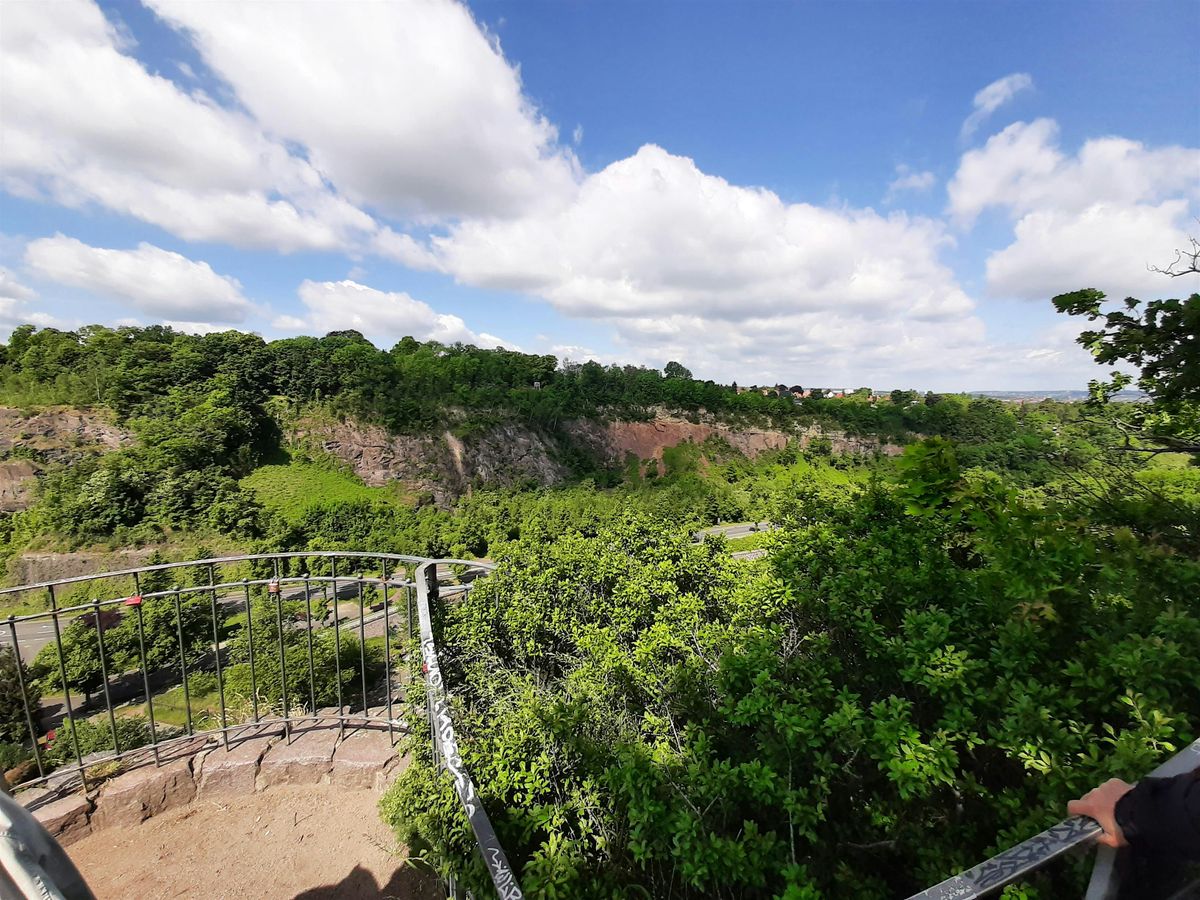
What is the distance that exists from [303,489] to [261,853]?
45591 mm

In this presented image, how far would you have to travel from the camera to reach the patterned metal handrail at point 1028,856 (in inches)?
37.2

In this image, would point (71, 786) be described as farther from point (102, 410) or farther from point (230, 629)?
point (102, 410)

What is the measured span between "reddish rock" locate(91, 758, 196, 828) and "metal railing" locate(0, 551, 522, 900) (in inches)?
7.0

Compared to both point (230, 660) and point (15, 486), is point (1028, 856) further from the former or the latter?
point (15, 486)

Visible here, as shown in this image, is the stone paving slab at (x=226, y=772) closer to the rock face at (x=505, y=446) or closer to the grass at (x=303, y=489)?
the grass at (x=303, y=489)

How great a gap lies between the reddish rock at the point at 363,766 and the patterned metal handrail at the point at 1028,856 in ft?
14.7

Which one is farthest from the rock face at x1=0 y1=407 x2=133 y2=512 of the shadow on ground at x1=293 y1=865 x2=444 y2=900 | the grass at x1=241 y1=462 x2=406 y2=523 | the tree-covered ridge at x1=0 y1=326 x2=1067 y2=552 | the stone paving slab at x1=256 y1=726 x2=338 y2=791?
the shadow on ground at x1=293 y1=865 x2=444 y2=900

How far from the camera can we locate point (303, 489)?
140ft

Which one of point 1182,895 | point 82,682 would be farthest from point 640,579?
point 82,682

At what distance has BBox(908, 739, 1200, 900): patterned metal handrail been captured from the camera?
945 millimetres

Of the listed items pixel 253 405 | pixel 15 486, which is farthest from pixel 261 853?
pixel 253 405

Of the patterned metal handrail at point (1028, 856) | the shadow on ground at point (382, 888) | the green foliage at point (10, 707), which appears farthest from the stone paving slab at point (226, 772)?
the green foliage at point (10, 707)

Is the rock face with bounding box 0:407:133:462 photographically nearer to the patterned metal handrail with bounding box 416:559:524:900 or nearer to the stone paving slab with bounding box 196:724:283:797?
the stone paving slab with bounding box 196:724:283:797

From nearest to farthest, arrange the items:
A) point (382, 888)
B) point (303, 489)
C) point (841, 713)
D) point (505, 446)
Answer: point (841, 713) → point (382, 888) → point (303, 489) → point (505, 446)
